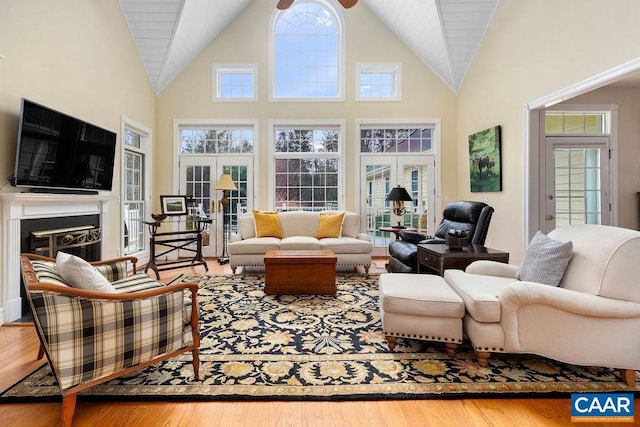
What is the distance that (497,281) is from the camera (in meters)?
2.39

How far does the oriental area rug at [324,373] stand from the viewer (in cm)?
179

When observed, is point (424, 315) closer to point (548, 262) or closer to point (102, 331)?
point (548, 262)

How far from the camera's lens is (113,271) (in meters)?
2.48

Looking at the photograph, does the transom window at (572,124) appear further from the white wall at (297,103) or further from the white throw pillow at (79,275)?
the white throw pillow at (79,275)

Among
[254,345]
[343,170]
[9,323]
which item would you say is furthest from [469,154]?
[9,323]

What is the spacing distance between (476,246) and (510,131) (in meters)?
1.91

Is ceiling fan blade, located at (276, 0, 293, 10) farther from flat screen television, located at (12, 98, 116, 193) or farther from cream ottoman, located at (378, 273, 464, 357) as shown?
cream ottoman, located at (378, 273, 464, 357)

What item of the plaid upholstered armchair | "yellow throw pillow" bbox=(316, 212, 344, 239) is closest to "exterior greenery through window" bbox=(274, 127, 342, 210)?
"yellow throw pillow" bbox=(316, 212, 344, 239)

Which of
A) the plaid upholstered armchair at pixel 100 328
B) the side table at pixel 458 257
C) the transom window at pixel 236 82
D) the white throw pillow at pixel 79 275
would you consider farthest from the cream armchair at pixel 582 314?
the transom window at pixel 236 82

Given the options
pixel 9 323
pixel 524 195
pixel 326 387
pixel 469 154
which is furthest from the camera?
pixel 469 154

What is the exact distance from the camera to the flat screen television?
285 cm

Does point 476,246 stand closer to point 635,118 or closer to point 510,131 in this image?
point 510,131

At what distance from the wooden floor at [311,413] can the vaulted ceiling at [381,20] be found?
5.09 metres

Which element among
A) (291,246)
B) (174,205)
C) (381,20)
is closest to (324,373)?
(291,246)
